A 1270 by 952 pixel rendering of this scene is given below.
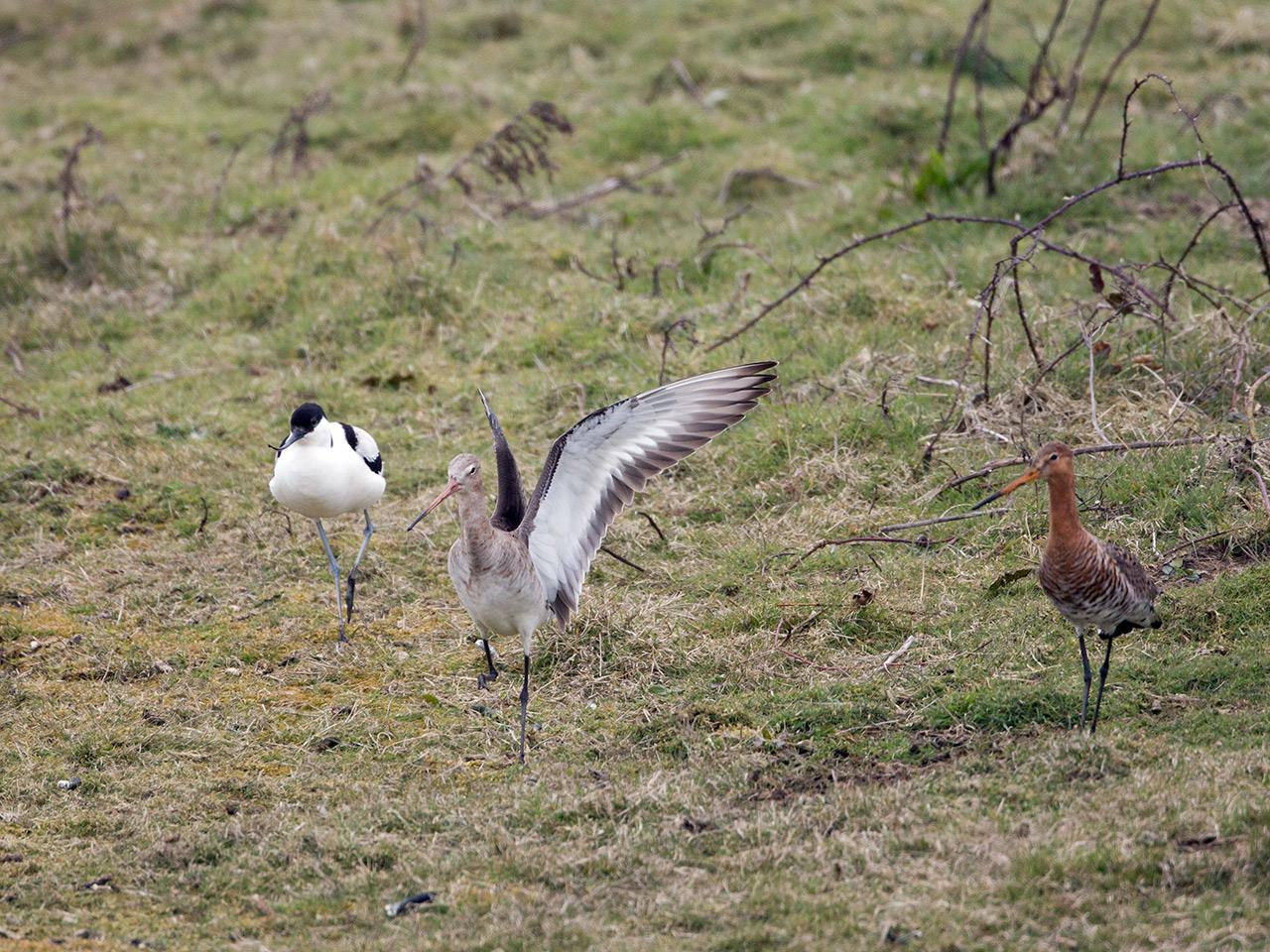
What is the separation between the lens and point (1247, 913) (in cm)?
408

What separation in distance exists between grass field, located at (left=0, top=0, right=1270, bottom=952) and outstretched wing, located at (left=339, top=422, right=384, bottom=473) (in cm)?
48

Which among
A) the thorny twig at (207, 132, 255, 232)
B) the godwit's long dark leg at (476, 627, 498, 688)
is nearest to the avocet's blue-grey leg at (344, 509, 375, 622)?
the godwit's long dark leg at (476, 627, 498, 688)

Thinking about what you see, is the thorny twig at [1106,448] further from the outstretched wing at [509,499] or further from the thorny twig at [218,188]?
the thorny twig at [218,188]

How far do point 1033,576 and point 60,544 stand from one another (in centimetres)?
469

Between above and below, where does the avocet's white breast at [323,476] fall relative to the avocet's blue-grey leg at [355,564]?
above

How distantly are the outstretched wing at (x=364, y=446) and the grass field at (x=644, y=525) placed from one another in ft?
1.56

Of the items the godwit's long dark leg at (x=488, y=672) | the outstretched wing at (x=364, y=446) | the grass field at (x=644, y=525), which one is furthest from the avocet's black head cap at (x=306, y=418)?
the godwit's long dark leg at (x=488, y=672)

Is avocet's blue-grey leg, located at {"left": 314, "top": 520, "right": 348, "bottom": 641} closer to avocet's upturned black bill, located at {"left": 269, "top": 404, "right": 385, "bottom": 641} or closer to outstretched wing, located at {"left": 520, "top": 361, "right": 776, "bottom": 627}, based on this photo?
avocet's upturned black bill, located at {"left": 269, "top": 404, "right": 385, "bottom": 641}

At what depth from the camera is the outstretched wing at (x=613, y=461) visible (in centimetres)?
612

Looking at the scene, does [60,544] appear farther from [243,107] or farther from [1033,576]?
[243,107]

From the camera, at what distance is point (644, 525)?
7.43 m

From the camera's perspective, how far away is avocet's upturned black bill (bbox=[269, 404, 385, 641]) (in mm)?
6996

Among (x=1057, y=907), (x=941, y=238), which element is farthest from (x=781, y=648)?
(x=941, y=238)

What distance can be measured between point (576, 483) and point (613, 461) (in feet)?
0.58
